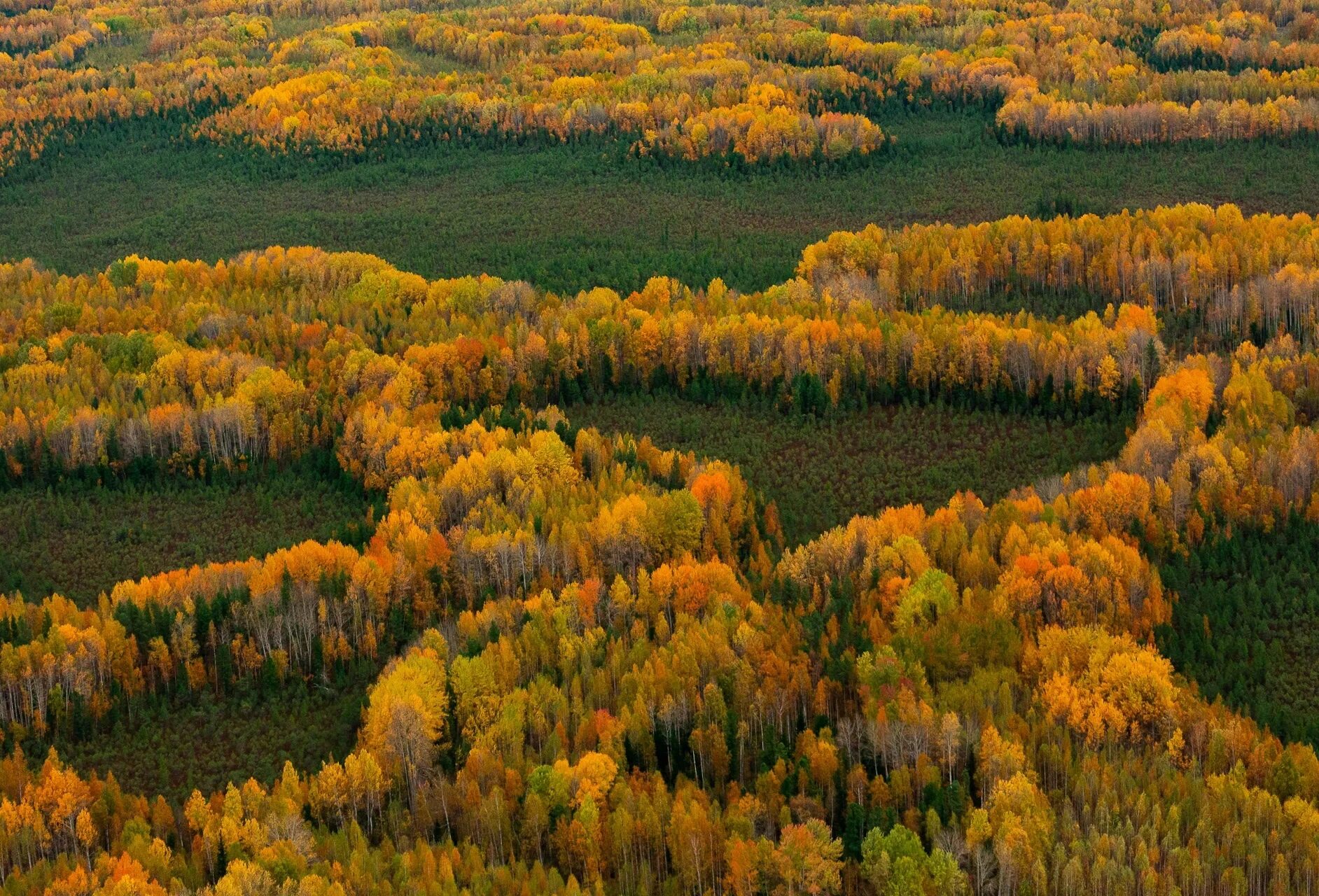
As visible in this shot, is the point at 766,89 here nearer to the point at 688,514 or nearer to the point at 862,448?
the point at 862,448

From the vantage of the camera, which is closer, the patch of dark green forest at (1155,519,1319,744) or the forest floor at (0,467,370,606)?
the patch of dark green forest at (1155,519,1319,744)

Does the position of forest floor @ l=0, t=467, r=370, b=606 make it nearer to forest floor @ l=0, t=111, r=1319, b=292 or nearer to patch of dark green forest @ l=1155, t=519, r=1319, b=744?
forest floor @ l=0, t=111, r=1319, b=292

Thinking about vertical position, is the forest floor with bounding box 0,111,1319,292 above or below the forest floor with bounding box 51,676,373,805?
above

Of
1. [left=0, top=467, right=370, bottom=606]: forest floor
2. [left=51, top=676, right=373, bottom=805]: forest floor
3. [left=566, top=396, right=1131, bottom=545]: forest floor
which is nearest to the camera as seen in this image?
[left=51, top=676, right=373, bottom=805]: forest floor

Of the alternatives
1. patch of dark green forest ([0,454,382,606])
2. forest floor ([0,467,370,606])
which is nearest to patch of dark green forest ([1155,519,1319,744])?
patch of dark green forest ([0,454,382,606])

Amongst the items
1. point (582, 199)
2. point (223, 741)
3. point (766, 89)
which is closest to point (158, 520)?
point (223, 741)

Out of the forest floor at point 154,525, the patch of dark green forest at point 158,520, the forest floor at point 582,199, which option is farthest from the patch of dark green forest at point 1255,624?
the forest floor at point 582,199

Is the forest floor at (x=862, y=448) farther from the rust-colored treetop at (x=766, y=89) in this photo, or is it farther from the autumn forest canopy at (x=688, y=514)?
the rust-colored treetop at (x=766, y=89)
